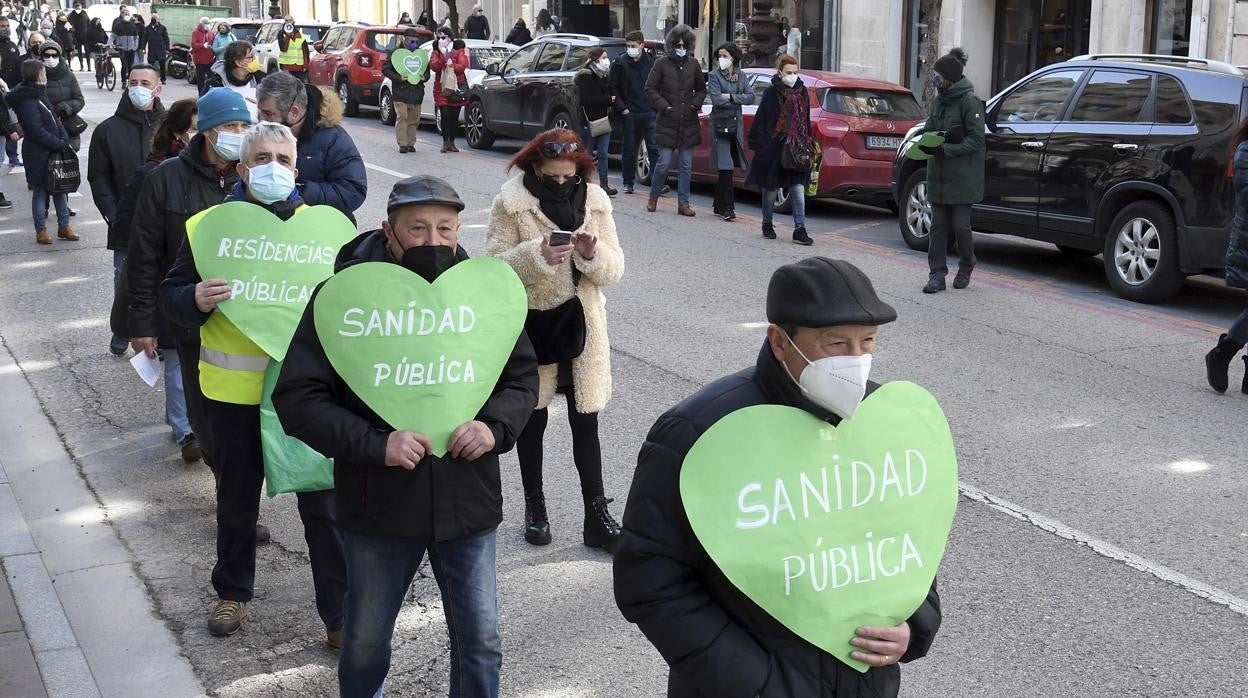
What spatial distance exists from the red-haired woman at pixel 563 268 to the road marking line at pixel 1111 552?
1.52 metres

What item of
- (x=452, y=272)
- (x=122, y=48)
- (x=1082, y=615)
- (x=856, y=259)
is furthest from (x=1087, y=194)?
(x=122, y=48)

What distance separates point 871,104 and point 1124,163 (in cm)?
452

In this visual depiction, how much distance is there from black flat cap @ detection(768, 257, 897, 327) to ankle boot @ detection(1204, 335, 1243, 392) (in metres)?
6.27

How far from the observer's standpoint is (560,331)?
5.46 metres

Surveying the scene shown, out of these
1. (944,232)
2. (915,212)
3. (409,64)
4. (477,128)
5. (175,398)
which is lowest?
(175,398)

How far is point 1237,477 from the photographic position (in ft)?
22.2

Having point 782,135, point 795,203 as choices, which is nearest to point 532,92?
point 782,135

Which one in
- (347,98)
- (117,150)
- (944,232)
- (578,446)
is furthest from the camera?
(347,98)

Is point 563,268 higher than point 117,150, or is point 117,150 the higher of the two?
point 117,150

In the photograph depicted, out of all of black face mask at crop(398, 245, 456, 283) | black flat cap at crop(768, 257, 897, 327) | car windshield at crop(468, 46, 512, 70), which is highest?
car windshield at crop(468, 46, 512, 70)

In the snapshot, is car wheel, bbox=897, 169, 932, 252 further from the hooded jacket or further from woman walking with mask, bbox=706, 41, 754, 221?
the hooded jacket

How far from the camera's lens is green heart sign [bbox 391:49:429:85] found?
20.3 metres

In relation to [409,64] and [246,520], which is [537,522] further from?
[409,64]

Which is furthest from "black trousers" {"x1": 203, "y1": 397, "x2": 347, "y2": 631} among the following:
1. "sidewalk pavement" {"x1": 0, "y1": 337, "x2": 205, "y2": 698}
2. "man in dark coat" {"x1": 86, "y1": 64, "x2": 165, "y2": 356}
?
"man in dark coat" {"x1": 86, "y1": 64, "x2": 165, "y2": 356}
